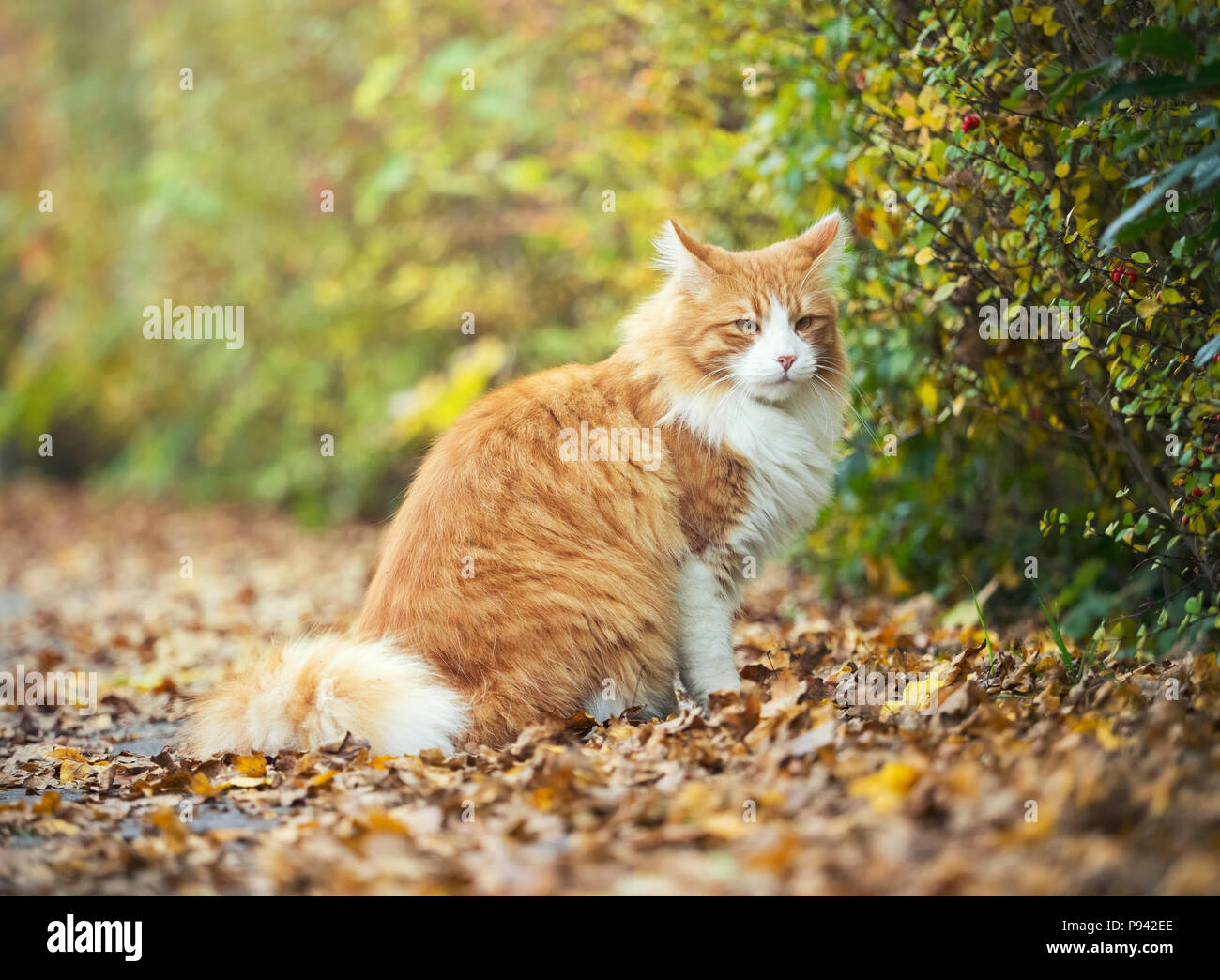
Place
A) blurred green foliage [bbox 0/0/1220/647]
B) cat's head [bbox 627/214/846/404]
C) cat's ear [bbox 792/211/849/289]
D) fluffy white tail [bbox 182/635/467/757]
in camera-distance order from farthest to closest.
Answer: cat's ear [bbox 792/211/849/289], cat's head [bbox 627/214/846/404], blurred green foliage [bbox 0/0/1220/647], fluffy white tail [bbox 182/635/467/757]

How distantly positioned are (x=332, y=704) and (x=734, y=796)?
136 cm

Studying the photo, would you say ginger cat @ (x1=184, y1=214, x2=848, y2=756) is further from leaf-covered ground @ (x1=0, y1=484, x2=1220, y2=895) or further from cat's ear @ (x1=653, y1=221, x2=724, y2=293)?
leaf-covered ground @ (x1=0, y1=484, x2=1220, y2=895)

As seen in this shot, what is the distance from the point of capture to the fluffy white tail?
3.24 metres

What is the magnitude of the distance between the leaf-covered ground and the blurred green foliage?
740 mm

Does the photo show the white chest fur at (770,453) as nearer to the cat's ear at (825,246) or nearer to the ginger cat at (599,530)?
the ginger cat at (599,530)

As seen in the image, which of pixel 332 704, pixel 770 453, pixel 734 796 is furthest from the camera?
pixel 770 453

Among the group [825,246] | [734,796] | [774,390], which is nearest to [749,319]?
[774,390]

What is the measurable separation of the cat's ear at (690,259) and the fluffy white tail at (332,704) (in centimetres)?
154

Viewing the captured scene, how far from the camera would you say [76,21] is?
15.2m

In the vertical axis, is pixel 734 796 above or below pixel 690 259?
below

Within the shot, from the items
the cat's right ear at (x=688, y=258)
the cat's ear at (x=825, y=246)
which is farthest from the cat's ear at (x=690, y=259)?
the cat's ear at (x=825, y=246)

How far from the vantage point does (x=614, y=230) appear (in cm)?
783

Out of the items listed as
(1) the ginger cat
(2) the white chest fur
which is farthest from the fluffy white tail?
(2) the white chest fur

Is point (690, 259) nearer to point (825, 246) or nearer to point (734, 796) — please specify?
point (825, 246)
